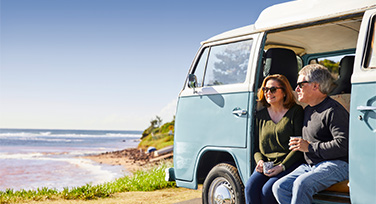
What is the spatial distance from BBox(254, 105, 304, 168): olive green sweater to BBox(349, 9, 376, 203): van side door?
0.74 m

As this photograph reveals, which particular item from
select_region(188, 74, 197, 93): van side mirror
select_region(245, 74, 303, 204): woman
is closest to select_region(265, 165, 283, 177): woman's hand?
select_region(245, 74, 303, 204): woman

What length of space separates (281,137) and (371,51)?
4.20ft

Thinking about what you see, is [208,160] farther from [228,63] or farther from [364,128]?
[364,128]

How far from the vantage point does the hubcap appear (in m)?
5.36

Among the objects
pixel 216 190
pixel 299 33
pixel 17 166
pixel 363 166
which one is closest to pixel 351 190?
pixel 363 166

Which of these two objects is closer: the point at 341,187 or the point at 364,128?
the point at 364,128

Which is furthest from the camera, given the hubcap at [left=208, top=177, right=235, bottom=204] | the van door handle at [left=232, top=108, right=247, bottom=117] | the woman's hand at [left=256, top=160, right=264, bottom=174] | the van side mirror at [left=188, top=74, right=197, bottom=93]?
the van side mirror at [left=188, top=74, right=197, bottom=93]

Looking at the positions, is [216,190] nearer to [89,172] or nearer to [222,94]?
[222,94]

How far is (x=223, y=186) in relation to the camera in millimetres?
5453

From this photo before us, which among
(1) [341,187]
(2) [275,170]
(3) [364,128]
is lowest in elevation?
(1) [341,187]

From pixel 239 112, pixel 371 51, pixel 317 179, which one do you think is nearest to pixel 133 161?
pixel 239 112

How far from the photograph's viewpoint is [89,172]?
26.7 metres

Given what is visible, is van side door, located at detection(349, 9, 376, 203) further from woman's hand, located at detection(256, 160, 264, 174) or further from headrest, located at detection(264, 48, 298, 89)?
headrest, located at detection(264, 48, 298, 89)

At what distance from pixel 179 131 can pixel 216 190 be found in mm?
1104
